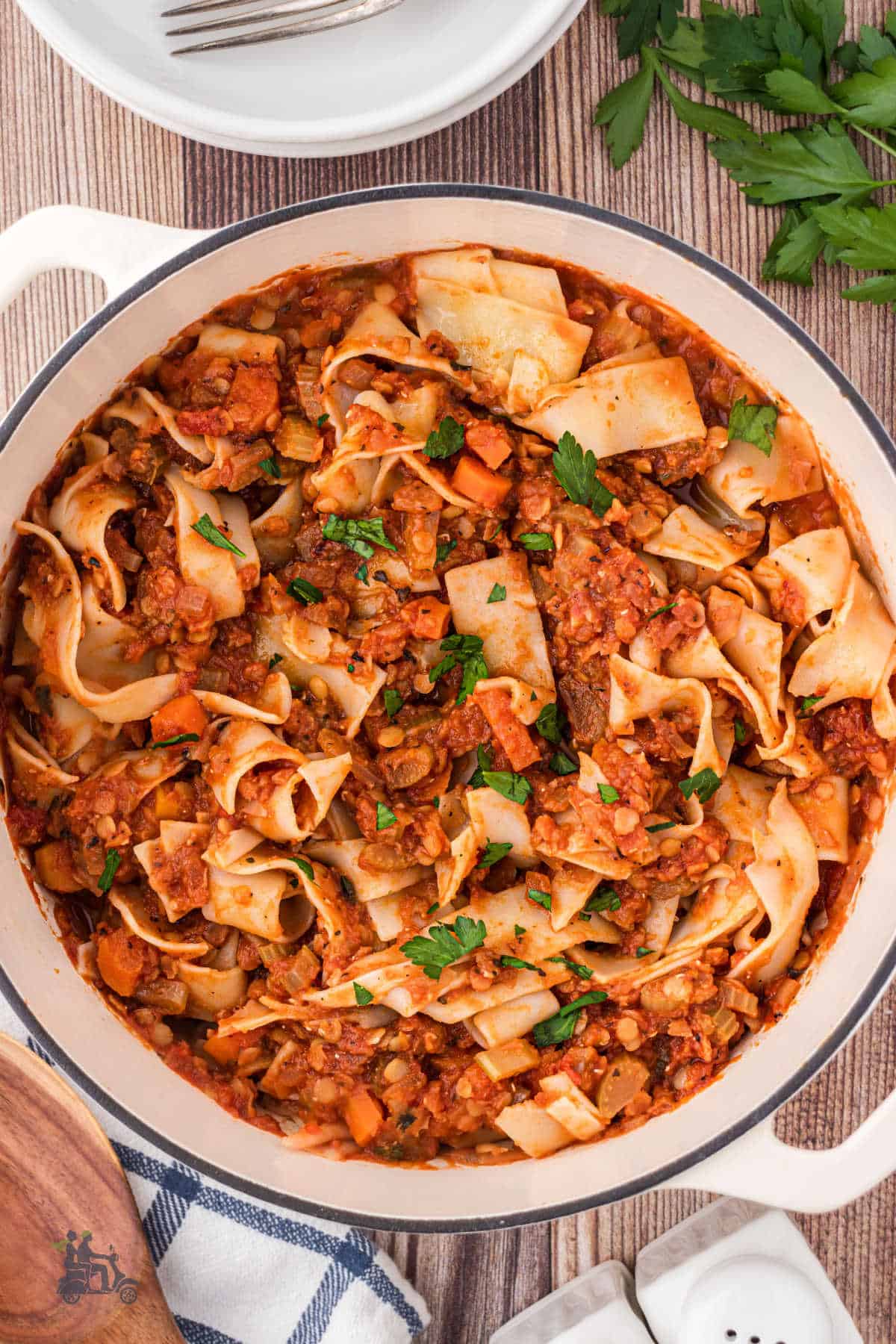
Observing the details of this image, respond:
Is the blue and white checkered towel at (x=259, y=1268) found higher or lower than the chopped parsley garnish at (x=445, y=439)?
lower

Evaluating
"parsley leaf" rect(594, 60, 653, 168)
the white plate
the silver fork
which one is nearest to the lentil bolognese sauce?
the white plate

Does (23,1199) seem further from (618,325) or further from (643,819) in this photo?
(618,325)

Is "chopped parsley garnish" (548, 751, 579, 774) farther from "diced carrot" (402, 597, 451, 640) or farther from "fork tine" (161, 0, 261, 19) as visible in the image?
"fork tine" (161, 0, 261, 19)

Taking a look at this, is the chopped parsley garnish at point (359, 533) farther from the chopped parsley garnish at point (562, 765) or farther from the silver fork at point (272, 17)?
the silver fork at point (272, 17)

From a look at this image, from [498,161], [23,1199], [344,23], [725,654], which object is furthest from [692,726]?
[23,1199]

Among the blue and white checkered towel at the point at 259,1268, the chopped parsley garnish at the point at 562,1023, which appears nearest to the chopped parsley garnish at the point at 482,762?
the chopped parsley garnish at the point at 562,1023

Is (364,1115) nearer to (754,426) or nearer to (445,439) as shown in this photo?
(445,439)
